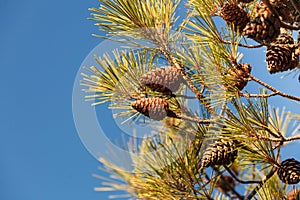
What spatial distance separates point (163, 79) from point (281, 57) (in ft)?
0.86

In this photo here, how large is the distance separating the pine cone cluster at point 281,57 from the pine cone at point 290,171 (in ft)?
0.63

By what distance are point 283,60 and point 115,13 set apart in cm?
41

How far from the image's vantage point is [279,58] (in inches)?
32.2

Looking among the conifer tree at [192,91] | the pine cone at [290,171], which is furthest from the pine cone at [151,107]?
the pine cone at [290,171]

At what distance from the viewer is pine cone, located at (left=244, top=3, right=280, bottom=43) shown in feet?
2.43

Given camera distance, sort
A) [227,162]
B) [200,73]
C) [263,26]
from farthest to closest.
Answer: [200,73] < [227,162] < [263,26]

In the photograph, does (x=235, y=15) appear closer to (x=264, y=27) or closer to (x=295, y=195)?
(x=264, y=27)

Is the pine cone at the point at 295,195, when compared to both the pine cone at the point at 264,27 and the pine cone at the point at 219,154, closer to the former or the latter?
the pine cone at the point at 219,154

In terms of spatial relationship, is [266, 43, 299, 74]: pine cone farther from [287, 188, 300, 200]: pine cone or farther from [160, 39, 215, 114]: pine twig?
[287, 188, 300, 200]: pine cone

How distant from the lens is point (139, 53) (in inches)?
41.9

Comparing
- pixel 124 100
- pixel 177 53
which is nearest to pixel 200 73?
pixel 177 53

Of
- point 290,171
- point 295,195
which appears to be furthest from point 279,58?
point 295,195

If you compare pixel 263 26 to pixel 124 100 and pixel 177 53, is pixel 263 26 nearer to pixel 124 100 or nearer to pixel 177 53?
pixel 177 53

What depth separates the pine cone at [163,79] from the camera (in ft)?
3.08
